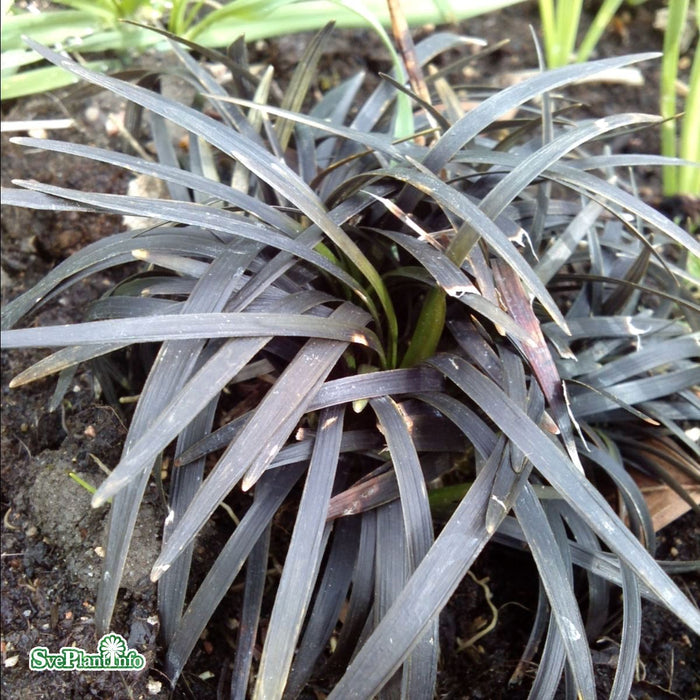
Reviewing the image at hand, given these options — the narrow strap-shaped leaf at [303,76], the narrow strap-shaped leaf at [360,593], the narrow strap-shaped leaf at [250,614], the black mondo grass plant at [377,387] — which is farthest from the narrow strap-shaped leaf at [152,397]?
the narrow strap-shaped leaf at [303,76]

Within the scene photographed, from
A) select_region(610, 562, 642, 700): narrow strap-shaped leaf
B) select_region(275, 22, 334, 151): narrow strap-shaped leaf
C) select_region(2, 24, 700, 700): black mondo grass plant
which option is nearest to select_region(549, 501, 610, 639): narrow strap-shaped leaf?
select_region(2, 24, 700, 700): black mondo grass plant

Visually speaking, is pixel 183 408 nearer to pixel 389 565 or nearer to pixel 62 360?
pixel 62 360

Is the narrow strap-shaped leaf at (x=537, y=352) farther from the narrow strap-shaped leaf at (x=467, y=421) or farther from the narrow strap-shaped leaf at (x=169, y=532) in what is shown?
the narrow strap-shaped leaf at (x=169, y=532)

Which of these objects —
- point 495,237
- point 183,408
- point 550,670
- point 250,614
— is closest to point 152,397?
point 183,408

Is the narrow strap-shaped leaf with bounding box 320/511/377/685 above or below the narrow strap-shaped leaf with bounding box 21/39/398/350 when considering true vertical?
below

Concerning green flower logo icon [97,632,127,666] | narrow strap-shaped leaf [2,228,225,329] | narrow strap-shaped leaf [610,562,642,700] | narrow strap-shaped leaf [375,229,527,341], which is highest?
narrow strap-shaped leaf [375,229,527,341]

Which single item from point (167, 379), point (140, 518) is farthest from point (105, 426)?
point (167, 379)

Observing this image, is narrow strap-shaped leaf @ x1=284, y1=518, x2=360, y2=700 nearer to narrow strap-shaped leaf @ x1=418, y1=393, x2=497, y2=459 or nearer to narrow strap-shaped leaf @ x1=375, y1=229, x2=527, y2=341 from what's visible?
narrow strap-shaped leaf @ x1=418, y1=393, x2=497, y2=459
